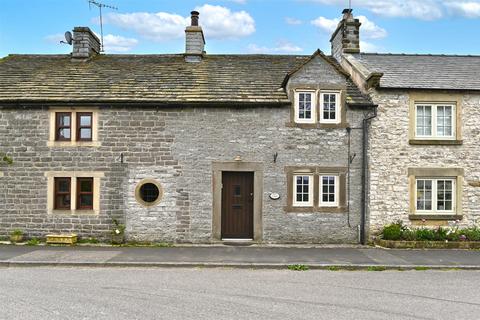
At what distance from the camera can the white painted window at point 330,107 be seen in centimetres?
1478

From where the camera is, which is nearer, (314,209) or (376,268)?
(376,268)

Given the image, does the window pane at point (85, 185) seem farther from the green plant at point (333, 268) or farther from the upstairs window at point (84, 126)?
the green plant at point (333, 268)

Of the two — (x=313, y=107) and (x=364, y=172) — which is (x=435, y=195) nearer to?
(x=364, y=172)

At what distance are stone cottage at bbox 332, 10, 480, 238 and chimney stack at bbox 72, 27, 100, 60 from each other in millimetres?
12044

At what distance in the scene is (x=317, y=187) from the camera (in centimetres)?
1466

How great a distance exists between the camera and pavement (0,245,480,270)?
11125 mm

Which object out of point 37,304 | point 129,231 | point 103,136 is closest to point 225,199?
point 129,231

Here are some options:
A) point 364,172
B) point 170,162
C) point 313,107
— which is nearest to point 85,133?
point 170,162

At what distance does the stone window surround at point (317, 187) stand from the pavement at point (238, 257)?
55.3 inches

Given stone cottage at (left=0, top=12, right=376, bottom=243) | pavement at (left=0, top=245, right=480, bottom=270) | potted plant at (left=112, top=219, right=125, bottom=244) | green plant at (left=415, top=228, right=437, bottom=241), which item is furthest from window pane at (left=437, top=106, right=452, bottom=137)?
potted plant at (left=112, top=219, right=125, bottom=244)

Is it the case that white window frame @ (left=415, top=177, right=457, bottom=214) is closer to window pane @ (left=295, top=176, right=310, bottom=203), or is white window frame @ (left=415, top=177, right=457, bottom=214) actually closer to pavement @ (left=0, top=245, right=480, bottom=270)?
pavement @ (left=0, top=245, right=480, bottom=270)

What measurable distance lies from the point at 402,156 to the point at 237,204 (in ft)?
20.1

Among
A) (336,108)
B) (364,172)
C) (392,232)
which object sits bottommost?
(392,232)

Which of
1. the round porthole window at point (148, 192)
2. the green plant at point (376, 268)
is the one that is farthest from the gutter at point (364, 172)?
the round porthole window at point (148, 192)
